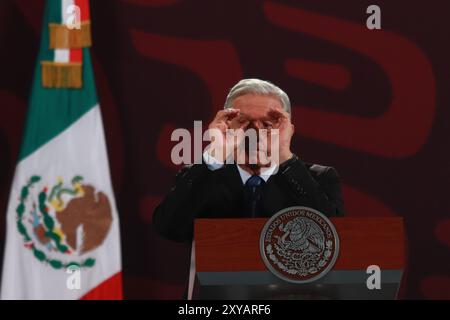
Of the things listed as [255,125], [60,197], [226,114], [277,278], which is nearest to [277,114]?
[255,125]

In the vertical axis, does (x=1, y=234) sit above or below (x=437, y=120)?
below

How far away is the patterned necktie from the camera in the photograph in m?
2.58

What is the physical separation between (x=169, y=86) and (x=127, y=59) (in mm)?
342

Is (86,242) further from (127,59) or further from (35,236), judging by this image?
(127,59)

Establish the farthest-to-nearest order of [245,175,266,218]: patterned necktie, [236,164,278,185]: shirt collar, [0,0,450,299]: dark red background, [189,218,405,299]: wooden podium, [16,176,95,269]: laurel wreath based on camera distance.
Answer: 1. [0,0,450,299]: dark red background
2. [16,176,95,269]: laurel wreath
3. [236,164,278,185]: shirt collar
4. [245,175,266,218]: patterned necktie
5. [189,218,405,299]: wooden podium

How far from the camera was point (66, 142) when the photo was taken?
16.6 feet

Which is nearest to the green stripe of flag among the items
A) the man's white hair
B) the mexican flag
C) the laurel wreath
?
the mexican flag

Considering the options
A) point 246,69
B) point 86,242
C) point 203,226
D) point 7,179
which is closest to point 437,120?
point 246,69

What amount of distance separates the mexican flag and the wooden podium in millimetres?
3067

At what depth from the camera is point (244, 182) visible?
269 cm

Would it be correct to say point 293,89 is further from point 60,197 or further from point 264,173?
point 264,173

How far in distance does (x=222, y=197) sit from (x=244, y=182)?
0.12 meters

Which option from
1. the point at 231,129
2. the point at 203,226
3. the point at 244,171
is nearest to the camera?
the point at 203,226

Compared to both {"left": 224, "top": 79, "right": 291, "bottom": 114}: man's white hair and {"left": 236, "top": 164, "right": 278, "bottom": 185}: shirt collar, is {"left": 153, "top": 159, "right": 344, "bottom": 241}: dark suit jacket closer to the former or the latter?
{"left": 236, "top": 164, "right": 278, "bottom": 185}: shirt collar
